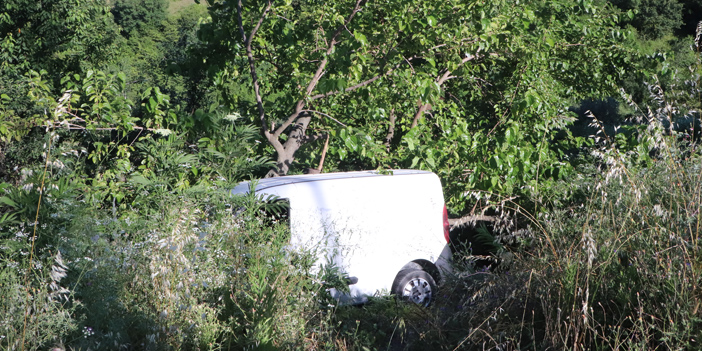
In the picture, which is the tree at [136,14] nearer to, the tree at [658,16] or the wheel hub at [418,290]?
the tree at [658,16]

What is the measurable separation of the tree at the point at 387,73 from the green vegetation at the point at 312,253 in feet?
0.13

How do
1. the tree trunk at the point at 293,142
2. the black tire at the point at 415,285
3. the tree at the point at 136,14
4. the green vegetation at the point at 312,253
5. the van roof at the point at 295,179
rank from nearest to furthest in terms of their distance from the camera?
1. the green vegetation at the point at 312,253
2. the van roof at the point at 295,179
3. the black tire at the point at 415,285
4. the tree trunk at the point at 293,142
5. the tree at the point at 136,14

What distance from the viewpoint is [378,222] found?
231 inches

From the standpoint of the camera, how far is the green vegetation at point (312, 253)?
2996mm

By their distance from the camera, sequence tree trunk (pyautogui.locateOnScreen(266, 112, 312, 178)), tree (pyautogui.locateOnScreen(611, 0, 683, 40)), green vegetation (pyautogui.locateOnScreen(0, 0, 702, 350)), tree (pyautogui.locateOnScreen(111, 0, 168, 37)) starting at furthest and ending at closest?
1. tree (pyautogui.locateOnScreen(111, 0, 168, 37))
2. tree (pyautogui.locateOnScreen(611, 0, 683, 40))
3. tree trunk (pyautogui.locateOnScreen(266, 112, 312, 178))
4. green vegetation (pyautogui.locateOnScreen(0, 0, 702, 350))

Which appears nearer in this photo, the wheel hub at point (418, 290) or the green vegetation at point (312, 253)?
the green vegetation at point (312, 253)

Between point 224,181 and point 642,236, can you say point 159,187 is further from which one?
point 642,236

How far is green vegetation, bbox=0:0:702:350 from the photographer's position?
2996 millimetres

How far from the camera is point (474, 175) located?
702cm

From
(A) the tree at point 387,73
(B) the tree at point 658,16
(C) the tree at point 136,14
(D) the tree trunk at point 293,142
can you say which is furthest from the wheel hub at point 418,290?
(C) the tree at point 136,14

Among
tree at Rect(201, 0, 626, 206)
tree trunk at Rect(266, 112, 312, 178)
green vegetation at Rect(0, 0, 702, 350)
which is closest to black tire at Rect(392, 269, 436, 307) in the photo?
green vegetation at Rect(0, 0, 702, 350)

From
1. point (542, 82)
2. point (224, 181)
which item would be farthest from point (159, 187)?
point (542, 82)

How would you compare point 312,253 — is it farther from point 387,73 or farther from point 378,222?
point 387,73

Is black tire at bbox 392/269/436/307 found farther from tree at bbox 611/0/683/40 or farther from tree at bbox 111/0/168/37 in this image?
tree at bbox 111/0/168/37
